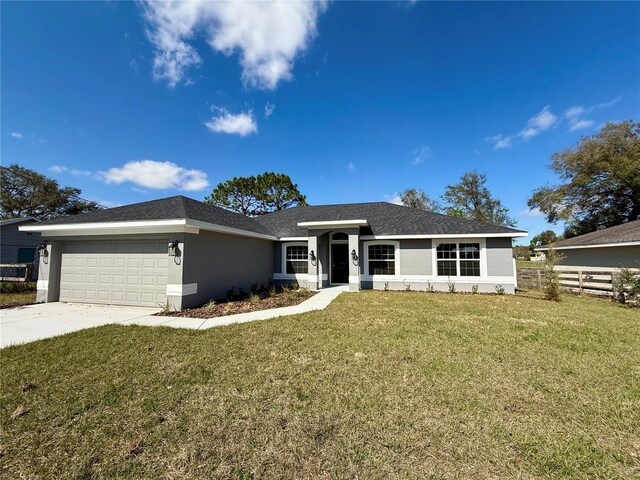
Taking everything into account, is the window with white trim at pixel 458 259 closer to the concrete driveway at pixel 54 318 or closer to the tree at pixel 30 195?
the concrete driveway at pixel 54 318

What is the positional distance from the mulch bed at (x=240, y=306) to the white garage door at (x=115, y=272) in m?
1.52

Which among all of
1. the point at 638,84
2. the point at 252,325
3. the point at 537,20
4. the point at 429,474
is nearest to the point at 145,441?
the point at 429,474

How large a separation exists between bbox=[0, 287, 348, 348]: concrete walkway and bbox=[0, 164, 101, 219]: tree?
26849 mm

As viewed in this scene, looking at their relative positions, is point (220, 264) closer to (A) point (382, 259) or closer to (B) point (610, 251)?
(A) point (382, 259)

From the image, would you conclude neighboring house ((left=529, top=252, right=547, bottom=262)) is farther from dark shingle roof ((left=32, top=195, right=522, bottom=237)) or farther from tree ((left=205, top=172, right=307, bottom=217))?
tree ((left=205, top=172, right=307, bottom=217))

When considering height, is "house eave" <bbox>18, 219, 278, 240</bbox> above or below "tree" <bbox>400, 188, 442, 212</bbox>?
below

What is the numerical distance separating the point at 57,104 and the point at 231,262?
1202 centimetres

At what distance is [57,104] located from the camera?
13.1m

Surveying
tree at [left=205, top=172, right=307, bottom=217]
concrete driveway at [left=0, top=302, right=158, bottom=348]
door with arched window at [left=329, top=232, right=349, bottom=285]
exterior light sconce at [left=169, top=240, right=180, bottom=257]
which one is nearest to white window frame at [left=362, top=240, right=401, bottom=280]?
door with arched window at [left=329, top=232, right=349, bottom=285]

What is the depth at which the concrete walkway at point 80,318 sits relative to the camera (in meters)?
6.32

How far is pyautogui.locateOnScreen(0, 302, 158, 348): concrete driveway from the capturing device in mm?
6117

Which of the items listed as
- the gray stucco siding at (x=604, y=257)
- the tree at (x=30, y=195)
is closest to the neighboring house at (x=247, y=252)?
the gray stucco siding at (x=604, y=257)

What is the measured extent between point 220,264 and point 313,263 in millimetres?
4913

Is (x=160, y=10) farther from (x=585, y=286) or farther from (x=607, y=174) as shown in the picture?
(x=607, y=174)
